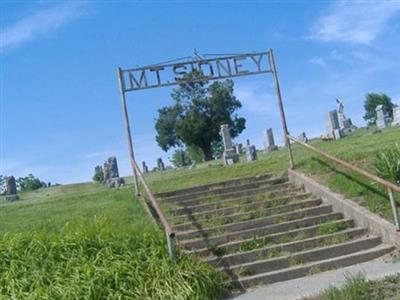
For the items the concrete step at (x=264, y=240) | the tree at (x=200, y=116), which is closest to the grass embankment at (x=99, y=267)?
the concrete step at (x=264, y=240)

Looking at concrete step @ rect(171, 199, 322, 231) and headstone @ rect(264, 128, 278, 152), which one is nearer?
concrete step @ rect(171, 199, 322, 231)

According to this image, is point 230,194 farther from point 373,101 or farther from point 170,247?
point 373,101

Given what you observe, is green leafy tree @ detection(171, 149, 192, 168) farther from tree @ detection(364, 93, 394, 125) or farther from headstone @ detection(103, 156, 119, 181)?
headstone @ detection(103, 156, 119, 181)

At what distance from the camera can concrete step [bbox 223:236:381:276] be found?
8.82 metres

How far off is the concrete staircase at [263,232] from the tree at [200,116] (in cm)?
3942

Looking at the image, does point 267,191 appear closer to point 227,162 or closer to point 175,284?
point 175,284

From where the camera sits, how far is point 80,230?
934 centimetres

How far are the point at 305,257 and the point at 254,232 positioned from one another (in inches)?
52.8

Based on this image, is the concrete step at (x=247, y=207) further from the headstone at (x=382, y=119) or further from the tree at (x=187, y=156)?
the tree at (x=187, y=156)

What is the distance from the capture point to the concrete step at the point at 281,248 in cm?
910

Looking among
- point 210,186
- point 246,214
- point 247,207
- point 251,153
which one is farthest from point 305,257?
point 251,153

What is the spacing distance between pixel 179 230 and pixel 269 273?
249 cm

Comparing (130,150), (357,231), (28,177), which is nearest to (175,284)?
(357,231)

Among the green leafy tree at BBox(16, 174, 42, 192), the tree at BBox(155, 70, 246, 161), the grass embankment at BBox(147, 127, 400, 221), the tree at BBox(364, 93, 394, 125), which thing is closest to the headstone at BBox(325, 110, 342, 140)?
the grass embankment at BBox(147, 127, 400, 221)
